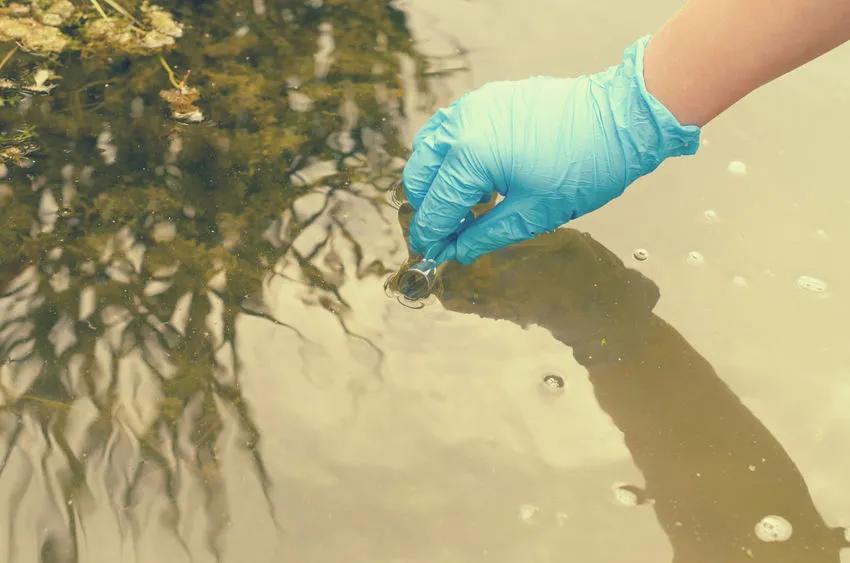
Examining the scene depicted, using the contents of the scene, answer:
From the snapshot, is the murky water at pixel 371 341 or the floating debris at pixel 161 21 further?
the floating debris at pixel 161 21

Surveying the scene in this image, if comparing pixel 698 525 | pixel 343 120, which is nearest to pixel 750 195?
pixel 698 525

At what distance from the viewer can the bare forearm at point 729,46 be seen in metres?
1.74

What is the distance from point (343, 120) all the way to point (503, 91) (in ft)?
2.21

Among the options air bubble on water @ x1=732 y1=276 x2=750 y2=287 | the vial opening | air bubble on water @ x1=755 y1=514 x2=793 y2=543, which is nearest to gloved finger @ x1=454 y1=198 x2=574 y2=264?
the vial opening

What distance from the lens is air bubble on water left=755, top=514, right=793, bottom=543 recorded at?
184 centimetres

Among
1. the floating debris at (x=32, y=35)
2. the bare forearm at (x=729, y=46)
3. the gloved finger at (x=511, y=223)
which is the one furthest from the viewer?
the floating debris at (x=32, y=35)

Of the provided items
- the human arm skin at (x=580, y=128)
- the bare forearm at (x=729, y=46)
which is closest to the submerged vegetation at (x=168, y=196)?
the human arm skin at (x=580, y=128)

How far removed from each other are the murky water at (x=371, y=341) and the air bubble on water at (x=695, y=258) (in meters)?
0.01

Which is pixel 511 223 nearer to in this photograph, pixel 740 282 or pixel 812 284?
pixel 740 282

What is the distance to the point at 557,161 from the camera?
2.03 meters

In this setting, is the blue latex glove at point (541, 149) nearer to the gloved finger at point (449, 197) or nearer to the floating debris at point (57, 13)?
the gloved finger at point (449, 197)

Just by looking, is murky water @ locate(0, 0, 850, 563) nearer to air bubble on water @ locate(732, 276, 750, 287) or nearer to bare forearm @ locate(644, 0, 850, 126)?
air bubble on water @ locate(732, 276, 750, 287)

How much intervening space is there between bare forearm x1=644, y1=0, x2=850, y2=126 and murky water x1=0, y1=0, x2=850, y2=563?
550 millimetres

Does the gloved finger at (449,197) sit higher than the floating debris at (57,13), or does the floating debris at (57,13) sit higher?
the gloved finger at (449,197)
